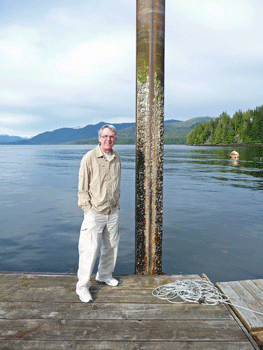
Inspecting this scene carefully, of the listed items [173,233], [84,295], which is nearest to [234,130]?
[173,233]

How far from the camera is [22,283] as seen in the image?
463 cm

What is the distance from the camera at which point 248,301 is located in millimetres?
4254

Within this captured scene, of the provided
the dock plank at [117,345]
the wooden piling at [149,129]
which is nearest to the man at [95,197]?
the wooden piling at [149,129]

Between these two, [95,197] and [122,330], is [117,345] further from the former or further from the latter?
[95,197]

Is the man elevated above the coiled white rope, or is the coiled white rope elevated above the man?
the man

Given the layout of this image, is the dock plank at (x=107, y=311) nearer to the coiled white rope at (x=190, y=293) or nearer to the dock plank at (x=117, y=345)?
the coiled white rope at (x=190, y=293)

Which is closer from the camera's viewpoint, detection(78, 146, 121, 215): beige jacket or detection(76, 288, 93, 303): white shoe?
detection(76, 288, 93, 303): white shoe

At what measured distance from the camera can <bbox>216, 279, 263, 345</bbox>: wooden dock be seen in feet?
12.1

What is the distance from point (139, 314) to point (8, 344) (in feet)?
5.21

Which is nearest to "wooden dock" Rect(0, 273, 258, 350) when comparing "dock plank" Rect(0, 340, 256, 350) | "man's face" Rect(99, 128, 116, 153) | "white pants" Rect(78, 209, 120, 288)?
"dock plank" Rect(0, 340, 256, 350)

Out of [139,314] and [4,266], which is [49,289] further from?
[4,266]

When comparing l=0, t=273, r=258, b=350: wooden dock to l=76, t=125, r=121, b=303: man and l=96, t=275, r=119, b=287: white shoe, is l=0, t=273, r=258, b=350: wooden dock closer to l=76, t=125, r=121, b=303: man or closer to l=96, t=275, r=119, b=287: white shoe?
l=96, t=275, r=119, b=287: white shoe

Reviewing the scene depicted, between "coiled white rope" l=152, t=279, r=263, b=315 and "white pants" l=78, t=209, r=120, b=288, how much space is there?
0.93 m

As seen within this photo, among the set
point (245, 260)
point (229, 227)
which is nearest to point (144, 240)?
point (245, 260)
